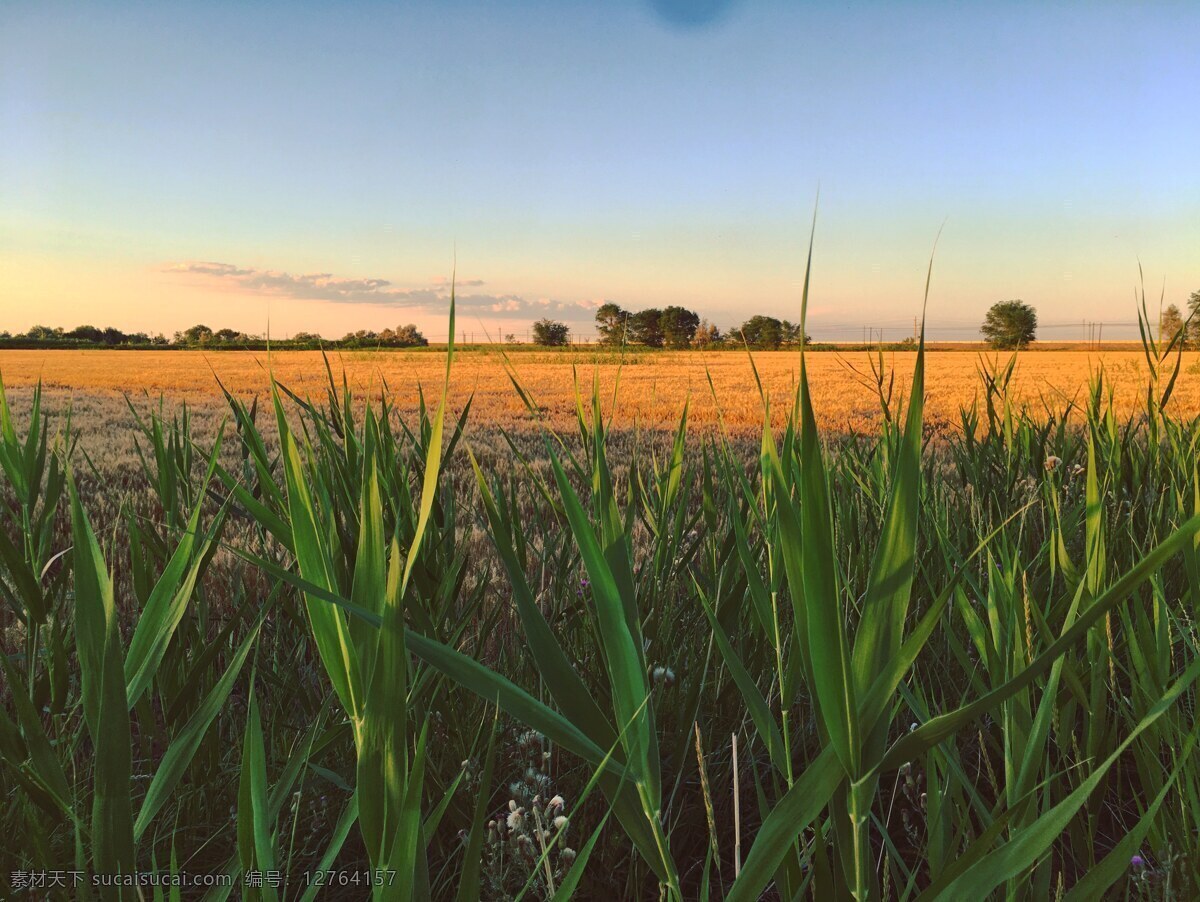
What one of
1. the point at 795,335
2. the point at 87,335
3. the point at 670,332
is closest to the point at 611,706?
the point at 795,335

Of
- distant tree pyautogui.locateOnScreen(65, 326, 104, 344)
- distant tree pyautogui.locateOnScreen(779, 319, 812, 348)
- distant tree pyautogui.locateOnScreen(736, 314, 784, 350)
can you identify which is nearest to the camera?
distant tree pyautogui.locateOnScreen(779, 319, 812, 348)

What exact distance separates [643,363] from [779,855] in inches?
970

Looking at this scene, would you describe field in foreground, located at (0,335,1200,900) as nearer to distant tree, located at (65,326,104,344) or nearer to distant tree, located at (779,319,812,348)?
distant tree, located at (779,319,812,348)

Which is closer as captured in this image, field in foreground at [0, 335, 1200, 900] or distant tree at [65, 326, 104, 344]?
field in foreground at [0, 335, 1200, 900]

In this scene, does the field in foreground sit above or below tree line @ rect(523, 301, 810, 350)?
below

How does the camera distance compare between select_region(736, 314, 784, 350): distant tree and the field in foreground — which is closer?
the field in foreground

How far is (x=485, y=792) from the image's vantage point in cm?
60

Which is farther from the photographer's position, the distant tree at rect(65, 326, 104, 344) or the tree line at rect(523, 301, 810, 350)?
the distant tree at rect(65, 326, 104, 344)

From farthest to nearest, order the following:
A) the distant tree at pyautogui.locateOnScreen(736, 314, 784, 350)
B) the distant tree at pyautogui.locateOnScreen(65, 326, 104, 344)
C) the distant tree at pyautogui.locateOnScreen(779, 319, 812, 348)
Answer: the distant tree at pyautogui.locateOnScreen(65, 326, 104, 344), the distant tree at pyautogui.locateOnScreen(736, 314, 784, 350), the distant tree at pyautogui.locateOnScreen(779, 319, 812, 348)

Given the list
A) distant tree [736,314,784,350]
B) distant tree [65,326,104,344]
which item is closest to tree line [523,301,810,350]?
distant tree [736,314,784,350]

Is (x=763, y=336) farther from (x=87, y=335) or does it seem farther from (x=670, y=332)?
(x=87, y=335)

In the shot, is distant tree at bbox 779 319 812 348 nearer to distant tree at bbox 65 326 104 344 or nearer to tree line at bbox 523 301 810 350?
tree line at bbox 523 301 810 350

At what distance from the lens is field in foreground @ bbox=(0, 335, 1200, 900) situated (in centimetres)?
51

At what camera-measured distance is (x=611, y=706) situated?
131 cm
